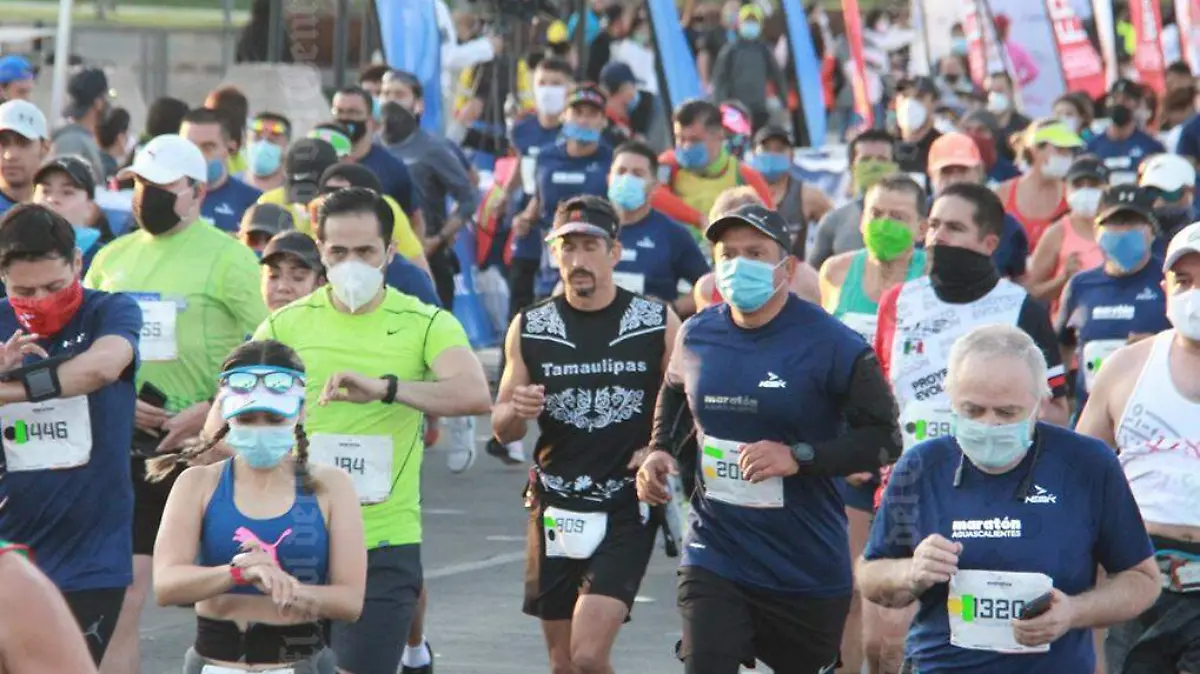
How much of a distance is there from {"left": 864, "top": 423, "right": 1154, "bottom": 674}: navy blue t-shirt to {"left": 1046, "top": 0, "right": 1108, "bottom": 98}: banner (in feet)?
77.1

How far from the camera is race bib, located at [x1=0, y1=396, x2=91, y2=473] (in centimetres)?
788

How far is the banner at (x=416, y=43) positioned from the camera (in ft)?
70.4

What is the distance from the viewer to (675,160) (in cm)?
1575

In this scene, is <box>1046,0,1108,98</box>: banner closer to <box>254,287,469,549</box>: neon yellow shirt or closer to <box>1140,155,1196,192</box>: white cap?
<box>1140,155,1196,192</box>: white cap

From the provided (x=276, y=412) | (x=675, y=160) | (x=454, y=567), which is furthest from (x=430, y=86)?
(x=276, y=412)

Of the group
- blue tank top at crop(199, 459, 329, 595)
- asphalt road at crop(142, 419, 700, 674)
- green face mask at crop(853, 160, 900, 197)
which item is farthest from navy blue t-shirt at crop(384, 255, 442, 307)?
green face mask at crop(853, 160, 900, 197)

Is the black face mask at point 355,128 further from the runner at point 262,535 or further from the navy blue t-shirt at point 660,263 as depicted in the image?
the runner at point 262,535

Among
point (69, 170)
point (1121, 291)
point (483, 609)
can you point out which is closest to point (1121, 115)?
point (1121, 291)

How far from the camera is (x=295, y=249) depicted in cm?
913

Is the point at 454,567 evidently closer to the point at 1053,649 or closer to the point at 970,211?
the point at 970,211

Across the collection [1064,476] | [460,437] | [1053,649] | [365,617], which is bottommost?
[460,437]

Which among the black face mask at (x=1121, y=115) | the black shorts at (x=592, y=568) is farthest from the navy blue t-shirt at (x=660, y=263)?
the black face mask at (x=1121, y=115)

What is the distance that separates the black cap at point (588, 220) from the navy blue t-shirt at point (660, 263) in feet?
12.5

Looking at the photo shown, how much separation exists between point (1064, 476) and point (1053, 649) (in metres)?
0.39
